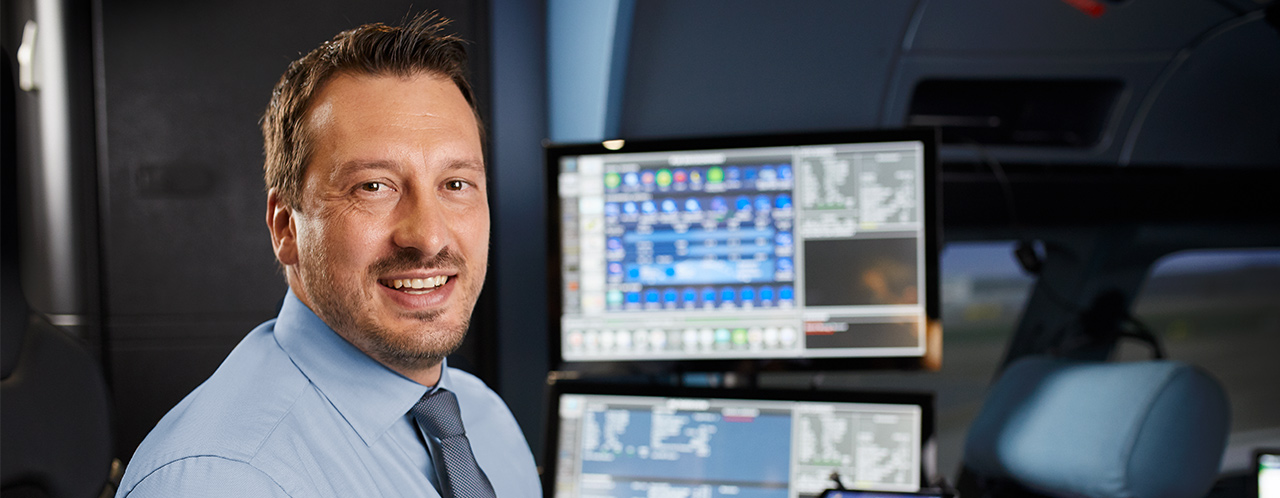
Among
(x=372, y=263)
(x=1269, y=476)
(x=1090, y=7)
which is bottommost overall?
(x=1269, y=476)

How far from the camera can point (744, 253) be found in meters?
1.39

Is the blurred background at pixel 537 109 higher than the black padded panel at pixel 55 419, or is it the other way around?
the blurred background at pixel 537 109

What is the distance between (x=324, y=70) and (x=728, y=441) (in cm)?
85

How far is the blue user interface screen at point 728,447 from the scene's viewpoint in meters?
1.31

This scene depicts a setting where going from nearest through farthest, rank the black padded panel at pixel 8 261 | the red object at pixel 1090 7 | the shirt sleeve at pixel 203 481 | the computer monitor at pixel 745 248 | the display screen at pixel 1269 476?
the shirt sleeve at pixel 203 481
the black padded panel at pixel 8 261
the display screen at pixel 1269 476
the computer monitor at pixel 745 248
the red object at pixel 1090 7

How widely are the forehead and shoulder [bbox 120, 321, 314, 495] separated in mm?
200

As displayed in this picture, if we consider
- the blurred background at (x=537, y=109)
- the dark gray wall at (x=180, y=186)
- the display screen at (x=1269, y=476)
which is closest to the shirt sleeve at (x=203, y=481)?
the blurred background at (x=537, y=109)

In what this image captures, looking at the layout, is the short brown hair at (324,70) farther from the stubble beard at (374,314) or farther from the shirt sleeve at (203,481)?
the shirt sleeve at (203,481)

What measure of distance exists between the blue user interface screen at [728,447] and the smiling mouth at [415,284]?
0.62 meters

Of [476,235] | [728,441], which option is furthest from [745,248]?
[476,235]

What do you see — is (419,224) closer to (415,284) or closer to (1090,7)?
(415,284)

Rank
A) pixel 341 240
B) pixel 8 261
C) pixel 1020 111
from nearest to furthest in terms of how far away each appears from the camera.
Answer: pixel 341 240, pixel 8 261, pixel 1020 111

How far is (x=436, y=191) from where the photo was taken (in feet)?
2.70

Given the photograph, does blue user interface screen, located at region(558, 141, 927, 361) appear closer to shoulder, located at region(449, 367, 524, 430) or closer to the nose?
shoulder, located at region(449, 367, 524, 430)
